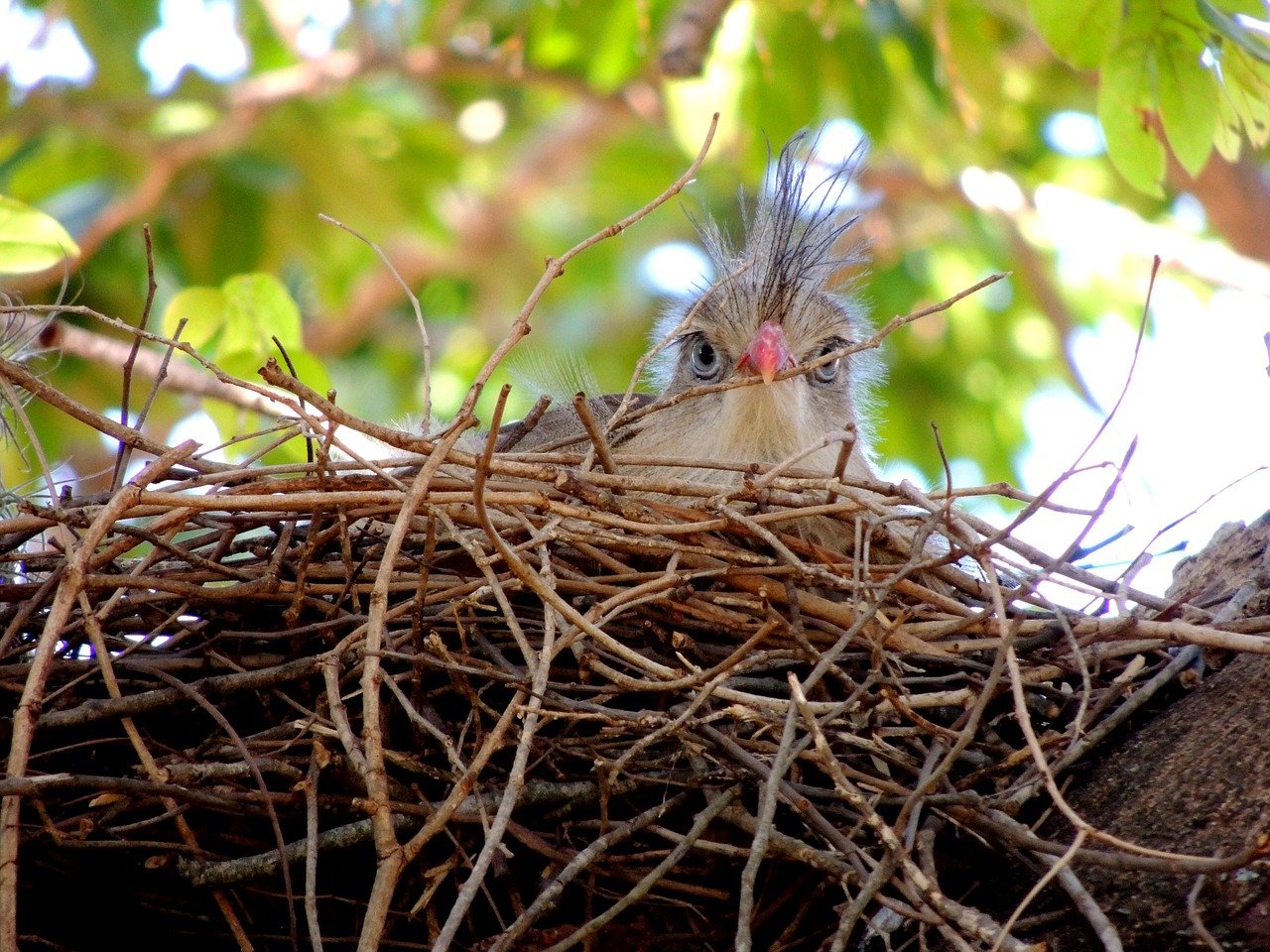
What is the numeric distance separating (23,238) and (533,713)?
59.4 inches

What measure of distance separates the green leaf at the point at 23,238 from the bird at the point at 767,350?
1.08 metres

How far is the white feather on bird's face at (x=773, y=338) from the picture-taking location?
3.45 metres

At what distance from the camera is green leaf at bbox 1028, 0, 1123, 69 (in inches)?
102

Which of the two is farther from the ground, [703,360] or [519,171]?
[519,171]

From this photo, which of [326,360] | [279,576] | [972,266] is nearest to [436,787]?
[279,576]

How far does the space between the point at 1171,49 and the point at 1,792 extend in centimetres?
242

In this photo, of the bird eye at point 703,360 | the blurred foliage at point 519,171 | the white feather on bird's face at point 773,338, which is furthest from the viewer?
the blurred foliage at point 519,171

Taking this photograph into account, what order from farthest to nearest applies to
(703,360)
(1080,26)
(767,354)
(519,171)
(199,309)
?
(519,171)
(703,360)
(199,309)
(767,354)
(1080,26)

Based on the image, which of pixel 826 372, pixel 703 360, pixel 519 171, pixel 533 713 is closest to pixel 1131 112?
pixel 826 372

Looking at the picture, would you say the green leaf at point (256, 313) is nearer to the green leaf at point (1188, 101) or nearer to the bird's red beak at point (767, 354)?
the bird's red beak at point (767, 354)

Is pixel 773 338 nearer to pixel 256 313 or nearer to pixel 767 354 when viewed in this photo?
pixel 767 354

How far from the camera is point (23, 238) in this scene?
2.68m

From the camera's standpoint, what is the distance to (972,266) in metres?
6.74

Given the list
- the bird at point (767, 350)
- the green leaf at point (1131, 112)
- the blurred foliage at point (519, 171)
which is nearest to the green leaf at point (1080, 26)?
the green leaf at point (1131, 112)
